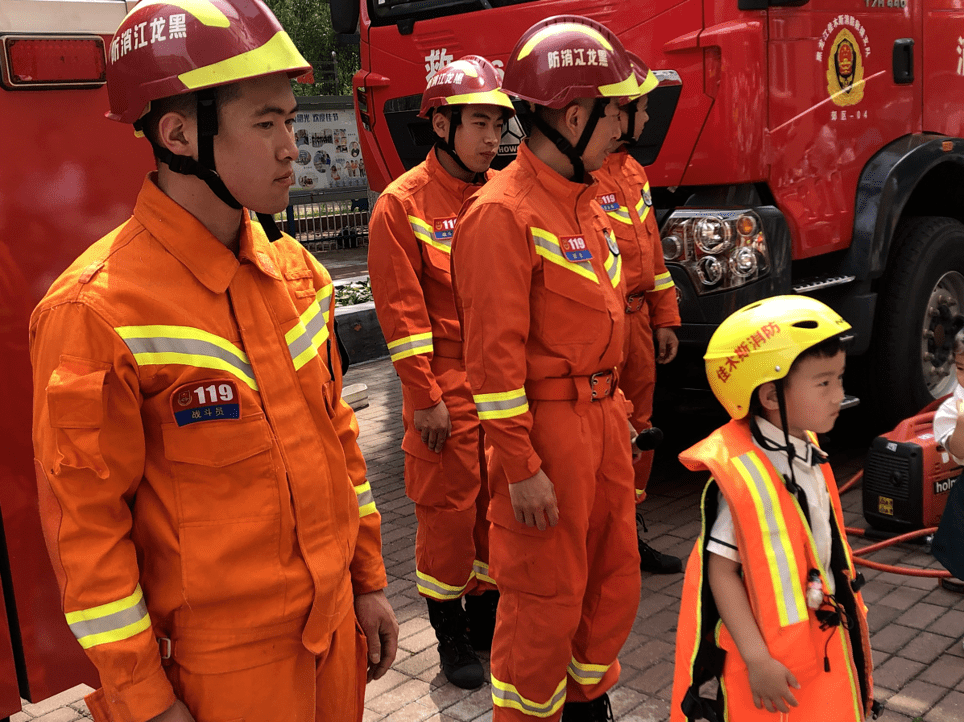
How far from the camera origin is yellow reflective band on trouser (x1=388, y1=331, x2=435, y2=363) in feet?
12.6

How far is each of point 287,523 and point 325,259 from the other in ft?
51.4

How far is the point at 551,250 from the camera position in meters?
2.98

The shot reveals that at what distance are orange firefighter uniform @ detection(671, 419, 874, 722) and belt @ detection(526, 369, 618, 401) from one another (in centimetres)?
58

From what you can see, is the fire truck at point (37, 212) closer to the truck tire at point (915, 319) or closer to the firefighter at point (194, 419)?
the firefighter at point (194, 419)

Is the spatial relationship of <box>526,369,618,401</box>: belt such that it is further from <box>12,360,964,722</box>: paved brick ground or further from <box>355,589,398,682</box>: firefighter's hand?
<box>12,360,964,722</box>: paved brick ground

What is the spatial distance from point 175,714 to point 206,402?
0.54 metres

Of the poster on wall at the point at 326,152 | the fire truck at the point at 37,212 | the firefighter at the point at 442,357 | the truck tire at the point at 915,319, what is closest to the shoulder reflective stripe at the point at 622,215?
the firefighter at the point at 442,357

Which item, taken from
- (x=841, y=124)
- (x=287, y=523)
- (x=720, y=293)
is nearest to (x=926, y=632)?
(x=720, y=293)

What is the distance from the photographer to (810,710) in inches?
93.5

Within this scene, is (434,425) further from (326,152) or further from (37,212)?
(326,152)

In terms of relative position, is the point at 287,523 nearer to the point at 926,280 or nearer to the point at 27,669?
the point at 27,669

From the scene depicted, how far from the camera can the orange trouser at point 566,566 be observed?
2975 mm

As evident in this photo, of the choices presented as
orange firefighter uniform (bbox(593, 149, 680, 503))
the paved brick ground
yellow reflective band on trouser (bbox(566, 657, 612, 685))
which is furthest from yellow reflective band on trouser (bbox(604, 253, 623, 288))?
the paved brick ground

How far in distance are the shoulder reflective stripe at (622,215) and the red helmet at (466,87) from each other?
0.70 metres
